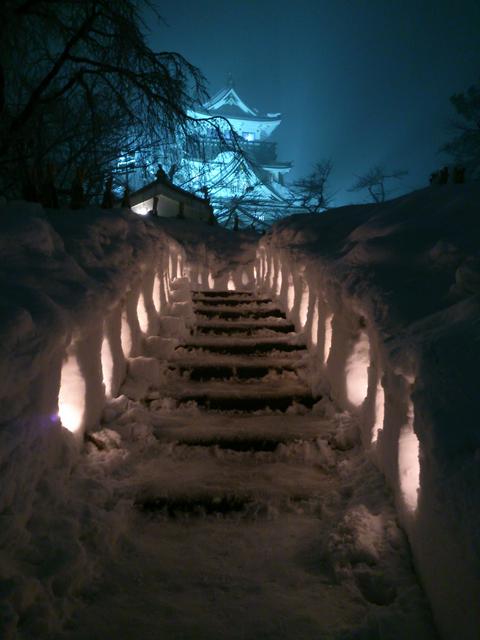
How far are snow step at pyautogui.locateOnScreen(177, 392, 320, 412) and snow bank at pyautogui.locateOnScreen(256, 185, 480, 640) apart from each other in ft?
1.37

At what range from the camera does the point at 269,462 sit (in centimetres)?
331

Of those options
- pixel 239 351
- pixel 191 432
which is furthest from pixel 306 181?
pixel 191 432

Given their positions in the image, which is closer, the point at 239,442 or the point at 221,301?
the point at 239,442

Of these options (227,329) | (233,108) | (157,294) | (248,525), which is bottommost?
(248,525)

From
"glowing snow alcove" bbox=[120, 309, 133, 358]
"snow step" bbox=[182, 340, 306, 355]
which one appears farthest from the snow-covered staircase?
"snow step" bbox=[182, 340, 306, 355]

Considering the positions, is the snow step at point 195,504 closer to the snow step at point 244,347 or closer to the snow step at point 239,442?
the snow step at point 239,442

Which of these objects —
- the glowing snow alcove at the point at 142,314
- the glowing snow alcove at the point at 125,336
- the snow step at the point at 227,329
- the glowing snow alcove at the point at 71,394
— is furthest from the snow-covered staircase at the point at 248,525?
the snow step at the point at 227,329

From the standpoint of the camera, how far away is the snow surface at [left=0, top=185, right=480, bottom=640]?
6.03 ft

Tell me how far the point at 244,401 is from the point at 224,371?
66 centimetres

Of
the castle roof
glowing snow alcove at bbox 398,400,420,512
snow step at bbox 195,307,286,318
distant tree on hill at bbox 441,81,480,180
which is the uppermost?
the castle roof

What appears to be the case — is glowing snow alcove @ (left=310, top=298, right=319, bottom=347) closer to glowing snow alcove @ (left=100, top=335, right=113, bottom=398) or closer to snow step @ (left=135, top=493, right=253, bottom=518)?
glowing snow alcove @ (left=100, top=335, right=113, bottom=398)

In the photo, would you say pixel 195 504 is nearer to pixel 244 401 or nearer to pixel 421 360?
pixel 244 401

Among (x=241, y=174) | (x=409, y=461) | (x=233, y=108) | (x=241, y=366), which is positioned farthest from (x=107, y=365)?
(x=233, y=108)

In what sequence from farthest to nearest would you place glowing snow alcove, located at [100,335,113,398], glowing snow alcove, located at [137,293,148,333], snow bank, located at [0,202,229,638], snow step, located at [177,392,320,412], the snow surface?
glowing snow alcove, located at [137,293,148,333] → snow step, located at [177,392,320,412] → glowing snow alcove, located at [100,335,113,398] → snow bank, located at [0,202,229,638] → the snow surface
